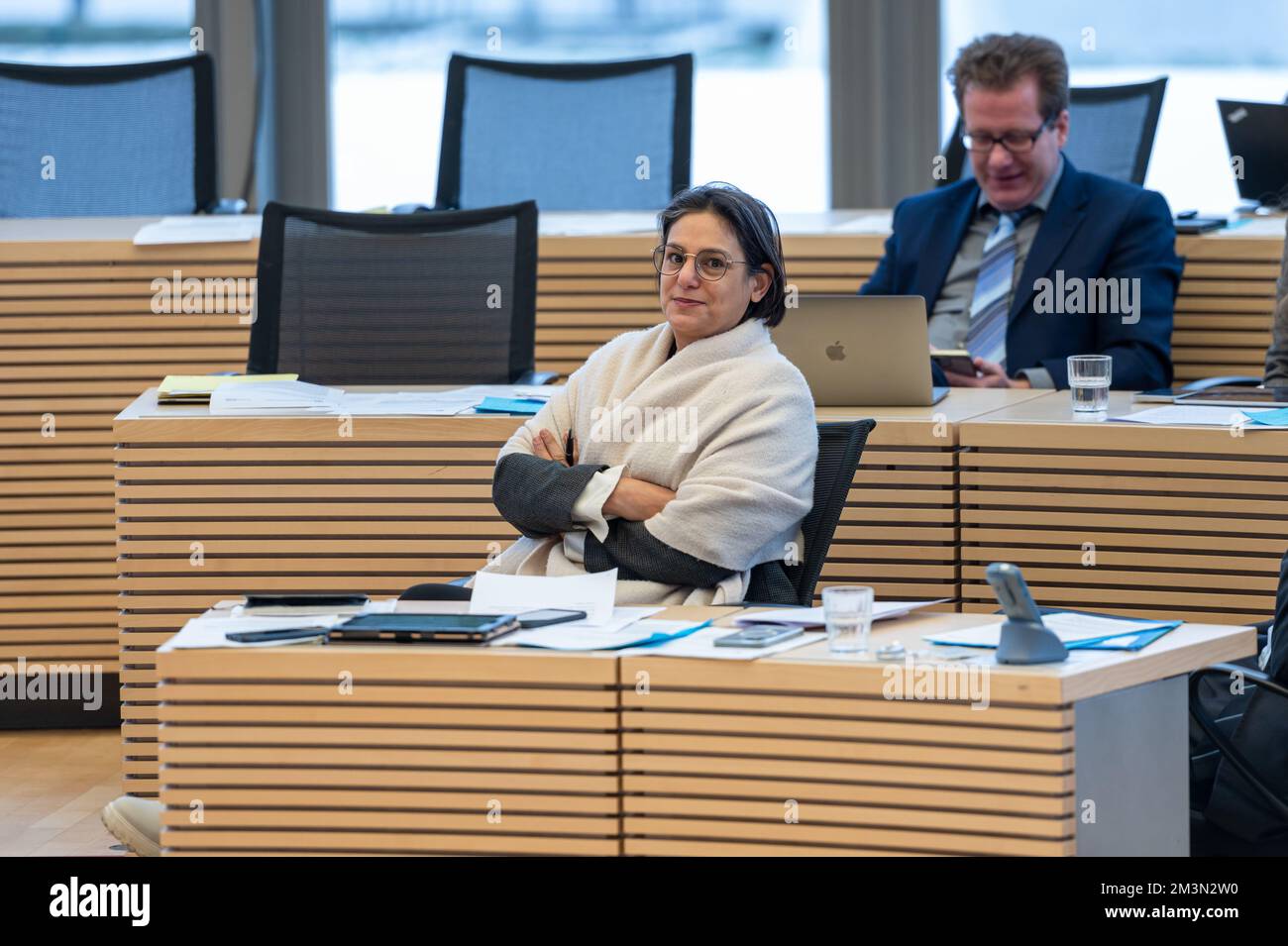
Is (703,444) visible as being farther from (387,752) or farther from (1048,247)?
(1048,247)

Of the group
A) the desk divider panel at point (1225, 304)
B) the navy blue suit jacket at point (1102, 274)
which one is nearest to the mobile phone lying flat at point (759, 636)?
the navy blue suit jacket at point (1102, 274)

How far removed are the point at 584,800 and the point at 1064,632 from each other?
657 mm

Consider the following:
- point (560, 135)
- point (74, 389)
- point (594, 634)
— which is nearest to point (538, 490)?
point (594, 634)

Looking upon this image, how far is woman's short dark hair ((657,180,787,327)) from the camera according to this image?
3074 millimetres

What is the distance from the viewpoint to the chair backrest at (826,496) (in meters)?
3.08

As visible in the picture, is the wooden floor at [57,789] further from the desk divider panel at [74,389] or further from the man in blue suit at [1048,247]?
the man in blue suit at [1048,247]

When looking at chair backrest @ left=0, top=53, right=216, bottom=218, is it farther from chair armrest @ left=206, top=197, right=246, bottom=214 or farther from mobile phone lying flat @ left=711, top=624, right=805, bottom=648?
mobile phone lying flat @ left=711, top=624, right=805, bottom=648

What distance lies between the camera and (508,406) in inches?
146

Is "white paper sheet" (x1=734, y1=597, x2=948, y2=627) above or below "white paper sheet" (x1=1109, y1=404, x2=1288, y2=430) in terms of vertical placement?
below

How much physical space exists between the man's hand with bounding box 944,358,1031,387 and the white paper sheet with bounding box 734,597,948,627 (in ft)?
5.40

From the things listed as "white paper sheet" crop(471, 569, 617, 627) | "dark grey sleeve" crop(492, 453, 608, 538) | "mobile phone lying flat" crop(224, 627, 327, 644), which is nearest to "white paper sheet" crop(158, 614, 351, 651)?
"mobile phone lying flat" crop(224, 627, 327, 644)

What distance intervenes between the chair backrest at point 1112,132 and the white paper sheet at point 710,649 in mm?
3089

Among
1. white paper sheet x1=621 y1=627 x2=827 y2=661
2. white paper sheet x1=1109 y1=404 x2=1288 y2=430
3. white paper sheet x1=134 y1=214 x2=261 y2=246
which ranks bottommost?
white paper sheet x1=621 y1=627 x2=827 y2=661

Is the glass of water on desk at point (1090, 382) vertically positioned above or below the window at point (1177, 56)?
below
